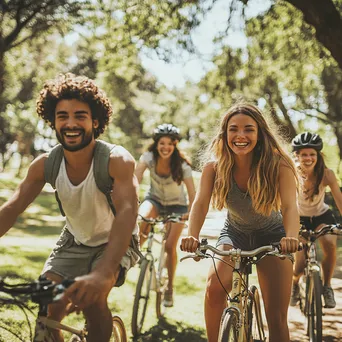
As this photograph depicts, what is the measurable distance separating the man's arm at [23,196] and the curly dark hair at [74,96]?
287mm

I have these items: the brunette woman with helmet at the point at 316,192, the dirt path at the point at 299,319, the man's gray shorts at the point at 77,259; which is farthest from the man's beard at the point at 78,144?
the brunette woman with helmet at the point at 316,192

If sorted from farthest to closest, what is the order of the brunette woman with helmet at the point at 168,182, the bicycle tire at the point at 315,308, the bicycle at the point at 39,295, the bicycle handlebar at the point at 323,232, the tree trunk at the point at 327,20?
the tree trunk at the point at 327,20 → the brunette woman with helmet at the point at 168,182 → the bicycle handlebar at the point at 323,232 → the bicycle tire at the point at 315,308 → the bicycle at the point at 39,295

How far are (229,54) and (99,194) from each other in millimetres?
12665

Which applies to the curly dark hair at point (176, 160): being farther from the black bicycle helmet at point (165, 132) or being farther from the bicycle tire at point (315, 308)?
the bicycle tire at point (315, 308)

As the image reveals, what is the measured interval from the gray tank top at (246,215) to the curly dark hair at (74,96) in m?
1.25


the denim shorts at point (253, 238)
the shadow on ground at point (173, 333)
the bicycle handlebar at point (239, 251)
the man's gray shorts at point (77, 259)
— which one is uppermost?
the denim shorts at point (253, 238)

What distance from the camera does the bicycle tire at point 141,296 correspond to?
229 inches

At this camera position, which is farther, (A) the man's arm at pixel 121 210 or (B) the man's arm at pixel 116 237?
(A) the man's arm at pixel 121 210

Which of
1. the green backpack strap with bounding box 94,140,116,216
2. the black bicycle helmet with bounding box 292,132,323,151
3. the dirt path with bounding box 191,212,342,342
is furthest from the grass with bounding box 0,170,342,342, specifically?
the black bicycle helmet with bounding box 292,132,323,151

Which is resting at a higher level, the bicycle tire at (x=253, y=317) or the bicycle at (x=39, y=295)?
the bicycle tire at (x=253, y=317)

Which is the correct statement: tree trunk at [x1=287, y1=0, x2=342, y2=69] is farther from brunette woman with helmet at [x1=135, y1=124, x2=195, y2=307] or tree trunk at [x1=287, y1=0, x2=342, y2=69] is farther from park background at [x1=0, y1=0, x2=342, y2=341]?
brunette woman with helmet at [x1=135, y1=124, x2=195, y2=307]

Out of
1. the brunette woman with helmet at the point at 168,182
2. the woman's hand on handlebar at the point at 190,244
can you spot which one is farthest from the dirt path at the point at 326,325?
the woman's hand on handlebar at the point at 190,244

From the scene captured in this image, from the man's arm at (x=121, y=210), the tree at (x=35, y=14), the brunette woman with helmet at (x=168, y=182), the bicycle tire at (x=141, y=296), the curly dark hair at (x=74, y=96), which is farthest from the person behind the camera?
the tree at (x=35, y=14)

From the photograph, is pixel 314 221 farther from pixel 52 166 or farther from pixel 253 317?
pixel 52 166
